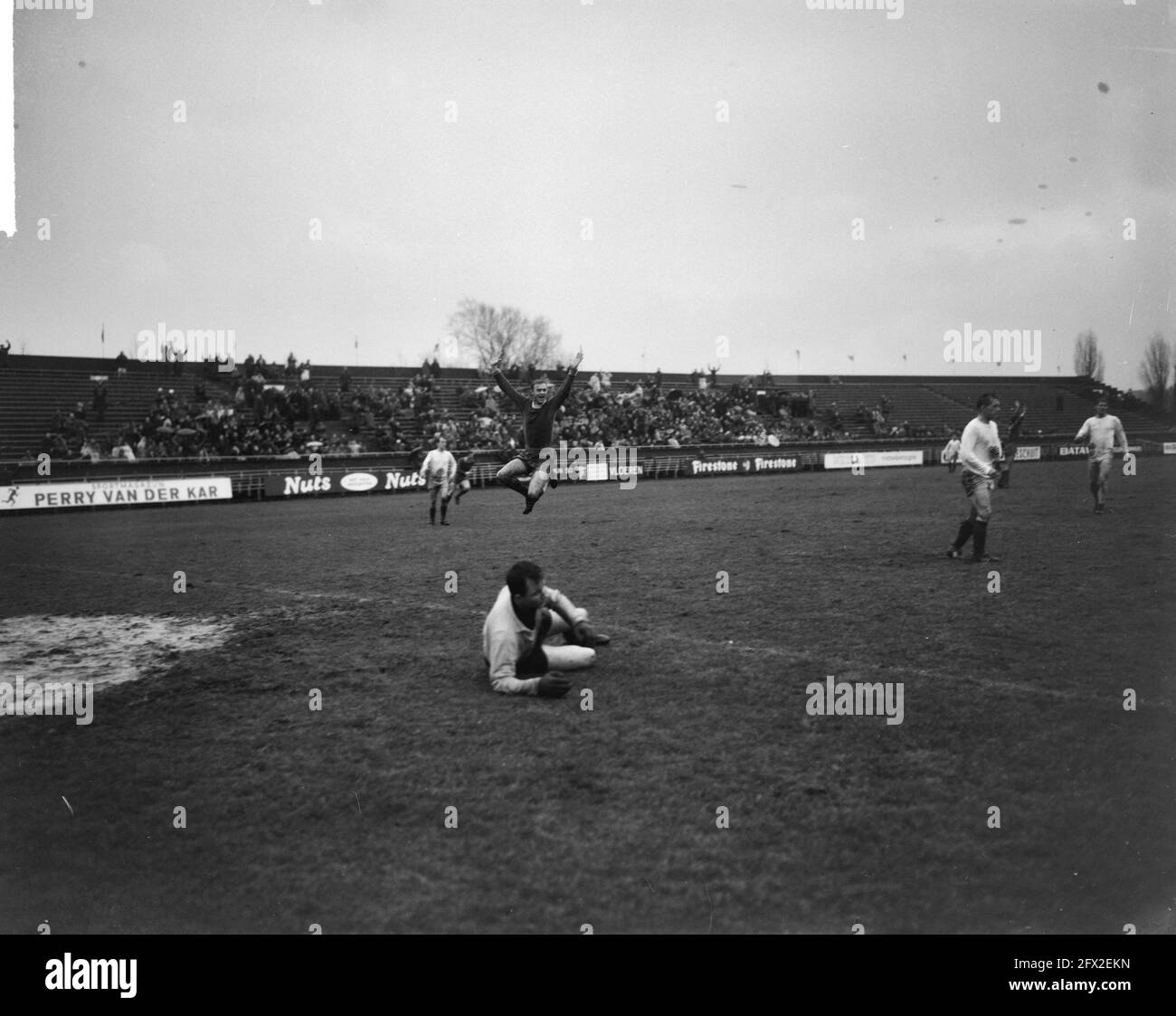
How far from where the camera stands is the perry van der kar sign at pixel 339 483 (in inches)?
1121

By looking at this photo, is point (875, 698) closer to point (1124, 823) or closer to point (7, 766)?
point (1124, 823)

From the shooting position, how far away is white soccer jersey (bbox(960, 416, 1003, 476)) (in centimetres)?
1152

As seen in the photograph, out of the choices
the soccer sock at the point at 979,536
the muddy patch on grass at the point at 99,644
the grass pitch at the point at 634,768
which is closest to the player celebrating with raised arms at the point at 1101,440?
the grass pitch at the point at 634,768

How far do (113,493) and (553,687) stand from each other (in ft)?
75.5

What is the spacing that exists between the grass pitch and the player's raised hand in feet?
0.95

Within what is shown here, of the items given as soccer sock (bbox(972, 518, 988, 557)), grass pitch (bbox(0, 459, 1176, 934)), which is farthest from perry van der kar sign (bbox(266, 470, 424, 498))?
soccer sock (bbox(972, 518, 988, 557))

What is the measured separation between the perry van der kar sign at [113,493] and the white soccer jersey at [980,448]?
2275 centimetres

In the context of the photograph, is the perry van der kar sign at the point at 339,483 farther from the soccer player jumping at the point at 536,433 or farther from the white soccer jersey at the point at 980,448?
the white soccer jersey at the point at 980,448

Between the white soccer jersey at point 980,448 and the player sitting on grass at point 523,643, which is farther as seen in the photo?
the white soccer jersey at point 980,448

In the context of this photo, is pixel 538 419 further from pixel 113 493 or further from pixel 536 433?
pixel 113 493

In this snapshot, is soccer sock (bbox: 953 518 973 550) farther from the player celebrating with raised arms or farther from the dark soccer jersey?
the dark soccer jersey

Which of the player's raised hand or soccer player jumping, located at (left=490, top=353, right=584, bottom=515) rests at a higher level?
soccer player jumping, located at (left=490, top=353, right=584, bottom=515)
